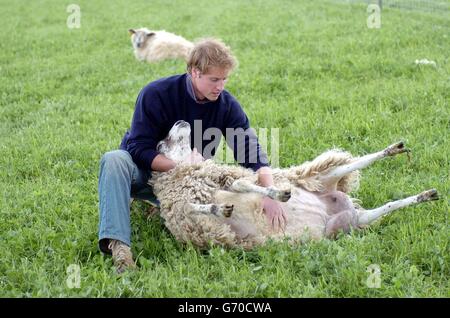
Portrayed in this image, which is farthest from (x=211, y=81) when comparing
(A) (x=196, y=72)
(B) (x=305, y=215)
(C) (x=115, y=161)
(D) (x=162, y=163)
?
(B) (x=305, y=215)

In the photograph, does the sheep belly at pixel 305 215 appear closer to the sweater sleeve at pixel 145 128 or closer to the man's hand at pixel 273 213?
the man's hand at pixel 273 213

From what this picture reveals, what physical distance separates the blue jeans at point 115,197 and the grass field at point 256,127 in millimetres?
208

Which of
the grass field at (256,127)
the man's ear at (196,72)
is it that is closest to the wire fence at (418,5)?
the grass field at (256,127)

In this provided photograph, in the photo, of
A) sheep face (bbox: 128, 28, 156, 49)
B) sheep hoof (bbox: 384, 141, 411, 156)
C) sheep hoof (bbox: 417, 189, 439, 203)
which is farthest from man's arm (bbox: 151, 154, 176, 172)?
sheep face (bbox: 128, 28, 156, 49)

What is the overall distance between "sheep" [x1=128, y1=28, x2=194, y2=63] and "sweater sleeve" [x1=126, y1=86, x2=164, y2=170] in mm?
5572

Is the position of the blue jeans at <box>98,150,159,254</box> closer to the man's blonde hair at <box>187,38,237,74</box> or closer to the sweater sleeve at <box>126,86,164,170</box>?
the sweater sleeve at <box>126,86,164,170</box>

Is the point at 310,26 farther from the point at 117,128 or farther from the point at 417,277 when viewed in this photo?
the point at 417,277

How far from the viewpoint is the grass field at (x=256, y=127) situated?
3244 millimetres

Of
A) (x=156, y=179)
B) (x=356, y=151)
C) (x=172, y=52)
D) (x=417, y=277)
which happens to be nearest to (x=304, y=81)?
(x=356, y=151)

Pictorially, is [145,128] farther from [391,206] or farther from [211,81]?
[391,206]

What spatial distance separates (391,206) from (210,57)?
1.62 m

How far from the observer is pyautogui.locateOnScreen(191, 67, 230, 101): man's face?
3.85 m

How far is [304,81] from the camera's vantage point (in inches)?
295
